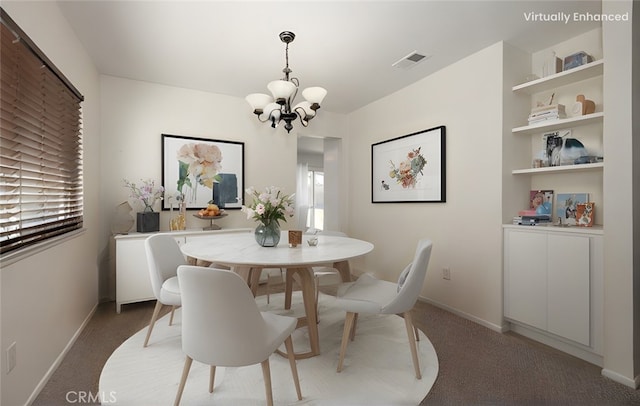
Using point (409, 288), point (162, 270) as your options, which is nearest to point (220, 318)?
point (409, 288)

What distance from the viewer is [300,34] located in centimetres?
237

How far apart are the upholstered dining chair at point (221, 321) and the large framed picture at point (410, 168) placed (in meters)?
2.42

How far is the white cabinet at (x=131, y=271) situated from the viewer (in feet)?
9.36

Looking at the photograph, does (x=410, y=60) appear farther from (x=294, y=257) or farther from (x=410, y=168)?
(x=294, y=257)

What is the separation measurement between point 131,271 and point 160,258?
885 mm

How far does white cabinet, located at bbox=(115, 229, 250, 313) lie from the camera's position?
9.36 ft

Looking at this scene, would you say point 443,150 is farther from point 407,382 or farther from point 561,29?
point 407,382

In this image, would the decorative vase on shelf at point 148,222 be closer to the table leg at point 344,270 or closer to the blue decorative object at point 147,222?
the blue decorative object at point 147,222

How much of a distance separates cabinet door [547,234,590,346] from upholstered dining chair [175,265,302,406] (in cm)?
213

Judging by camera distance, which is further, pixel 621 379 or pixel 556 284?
pixel 556 284

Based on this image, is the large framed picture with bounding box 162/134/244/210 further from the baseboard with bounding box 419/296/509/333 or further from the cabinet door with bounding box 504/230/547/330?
the cabinet door with bounding box 504/230/547/330

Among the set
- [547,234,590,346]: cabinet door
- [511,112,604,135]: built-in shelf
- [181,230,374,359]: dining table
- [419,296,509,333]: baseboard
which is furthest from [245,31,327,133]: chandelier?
[419,296,509,333]: baseboard

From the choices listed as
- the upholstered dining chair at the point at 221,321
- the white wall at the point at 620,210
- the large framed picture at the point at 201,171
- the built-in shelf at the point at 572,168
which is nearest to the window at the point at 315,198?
the large framed picture at the point at 201,171

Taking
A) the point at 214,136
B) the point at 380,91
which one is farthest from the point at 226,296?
the point at 380,91
